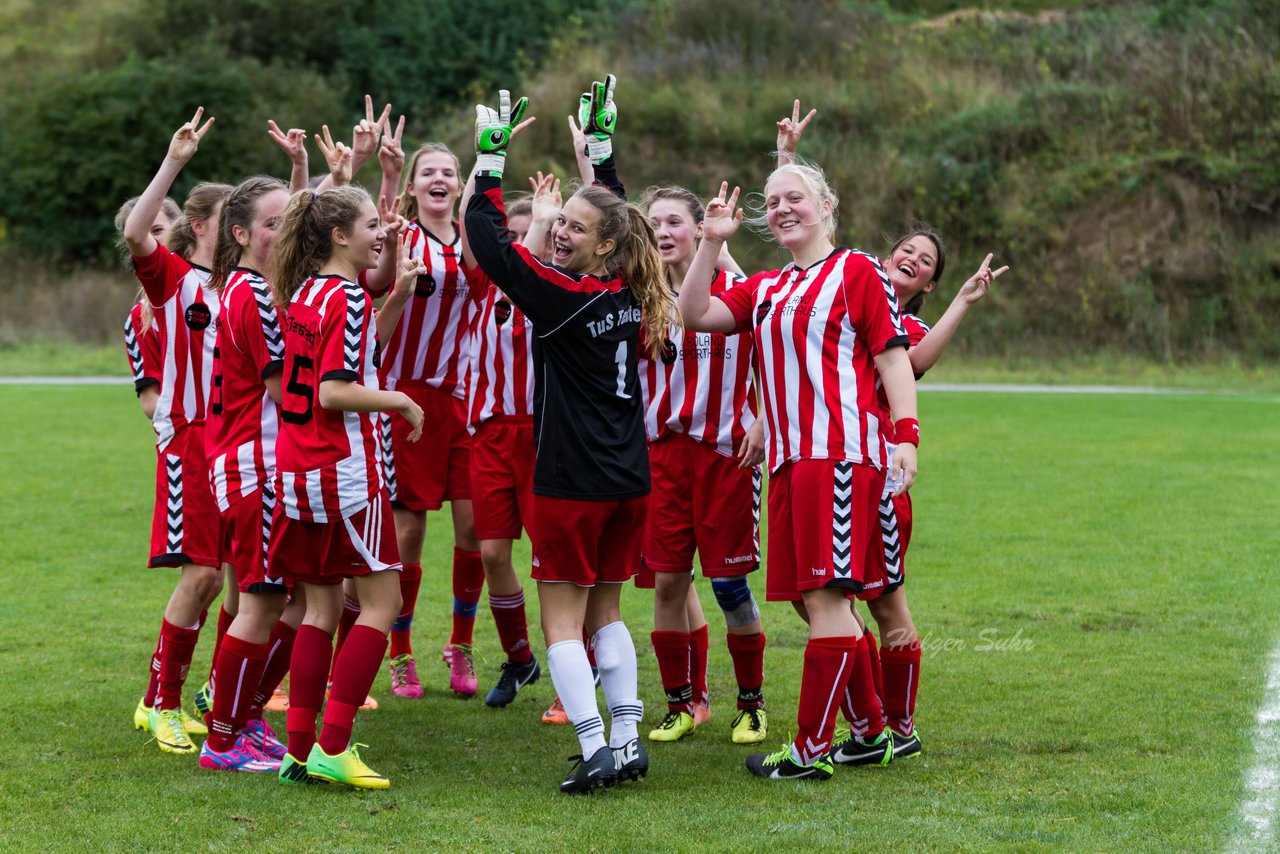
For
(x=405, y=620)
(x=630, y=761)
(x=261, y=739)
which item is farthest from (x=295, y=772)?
(x=405, y=620)

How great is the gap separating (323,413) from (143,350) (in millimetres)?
1372

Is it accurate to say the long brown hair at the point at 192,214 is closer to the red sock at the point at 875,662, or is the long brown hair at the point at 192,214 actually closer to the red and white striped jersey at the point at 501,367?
the red and white striped jersey at the point at 501,367

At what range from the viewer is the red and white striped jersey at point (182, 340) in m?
5.52

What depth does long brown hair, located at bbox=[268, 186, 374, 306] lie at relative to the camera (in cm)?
489

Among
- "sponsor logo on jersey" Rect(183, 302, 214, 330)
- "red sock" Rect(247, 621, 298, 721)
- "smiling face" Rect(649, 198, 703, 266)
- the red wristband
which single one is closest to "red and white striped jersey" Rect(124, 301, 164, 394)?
"sponsor logo on jersey" Rect(183, 302, 214, 330)

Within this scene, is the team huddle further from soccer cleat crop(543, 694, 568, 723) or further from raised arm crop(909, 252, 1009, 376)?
soccer cleat crop(543, 694, 568, 723)

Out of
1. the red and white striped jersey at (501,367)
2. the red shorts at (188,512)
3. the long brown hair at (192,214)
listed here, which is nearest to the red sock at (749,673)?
the red and white striped jersey at (501,367)

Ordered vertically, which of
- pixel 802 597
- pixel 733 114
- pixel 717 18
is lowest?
pixel 802 597

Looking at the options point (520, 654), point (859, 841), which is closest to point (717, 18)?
point (520, 654)

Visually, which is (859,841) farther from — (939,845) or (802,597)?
(802,597)

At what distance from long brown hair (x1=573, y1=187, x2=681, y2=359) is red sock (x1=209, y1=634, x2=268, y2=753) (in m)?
1.81

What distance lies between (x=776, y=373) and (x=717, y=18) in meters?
31.0

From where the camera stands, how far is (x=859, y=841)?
4.21 metres

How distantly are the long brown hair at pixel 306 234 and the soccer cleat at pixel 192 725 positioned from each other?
184 centimetres
